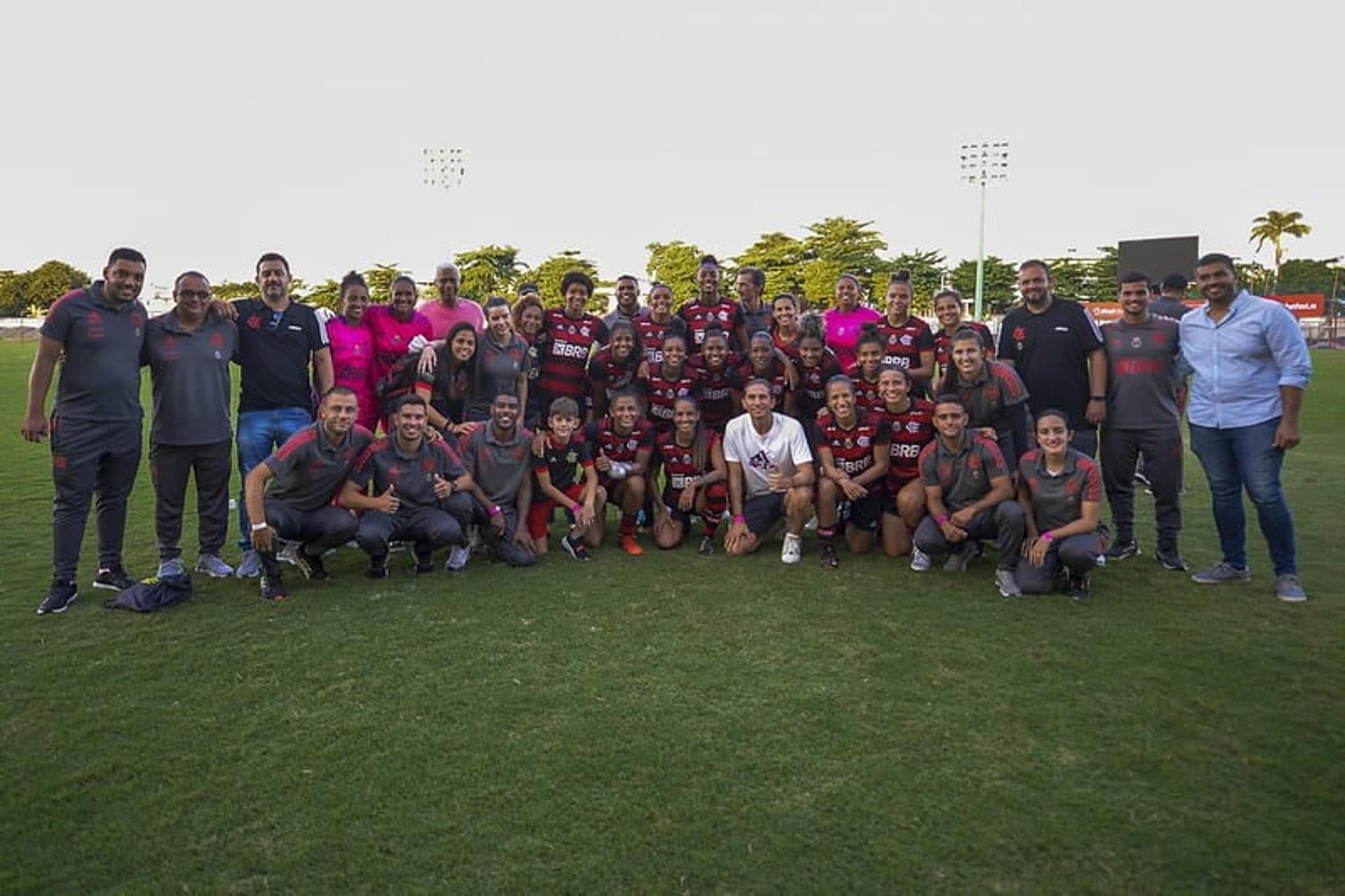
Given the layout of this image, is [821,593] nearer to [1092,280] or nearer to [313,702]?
[313,702]

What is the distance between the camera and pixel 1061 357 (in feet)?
18.6

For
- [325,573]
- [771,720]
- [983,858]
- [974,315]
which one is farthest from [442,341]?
[974,315]

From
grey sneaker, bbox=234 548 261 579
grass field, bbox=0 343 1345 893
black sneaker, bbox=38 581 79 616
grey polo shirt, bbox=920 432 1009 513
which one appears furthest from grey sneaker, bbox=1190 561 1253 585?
black sneaker, bbox=38 581 79 616

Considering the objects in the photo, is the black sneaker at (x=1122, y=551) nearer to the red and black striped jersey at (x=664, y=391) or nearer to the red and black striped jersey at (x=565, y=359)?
the red and black striped jersey at (x=664, y=391)

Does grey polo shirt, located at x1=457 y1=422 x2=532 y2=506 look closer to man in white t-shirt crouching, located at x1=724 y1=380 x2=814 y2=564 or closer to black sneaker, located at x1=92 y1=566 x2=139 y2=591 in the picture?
man in white t-shirt crouching, located at x1=724 y1=380 x2=814 y2=564

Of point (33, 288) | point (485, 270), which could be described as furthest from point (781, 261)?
point (33, 288)

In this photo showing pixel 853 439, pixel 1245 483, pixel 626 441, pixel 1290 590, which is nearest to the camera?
pixel 1290 590

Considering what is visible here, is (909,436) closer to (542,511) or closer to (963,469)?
(963,469)

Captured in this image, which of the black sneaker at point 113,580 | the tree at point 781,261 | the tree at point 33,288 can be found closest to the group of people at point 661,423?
the black sneaker at point 113,580

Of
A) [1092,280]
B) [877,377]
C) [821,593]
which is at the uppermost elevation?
[1092,280]

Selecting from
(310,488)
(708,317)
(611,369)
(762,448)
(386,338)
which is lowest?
(310,488)

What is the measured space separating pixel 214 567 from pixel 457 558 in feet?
4.58

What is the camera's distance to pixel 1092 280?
188ft

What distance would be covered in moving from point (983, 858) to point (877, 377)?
390 centimetres
